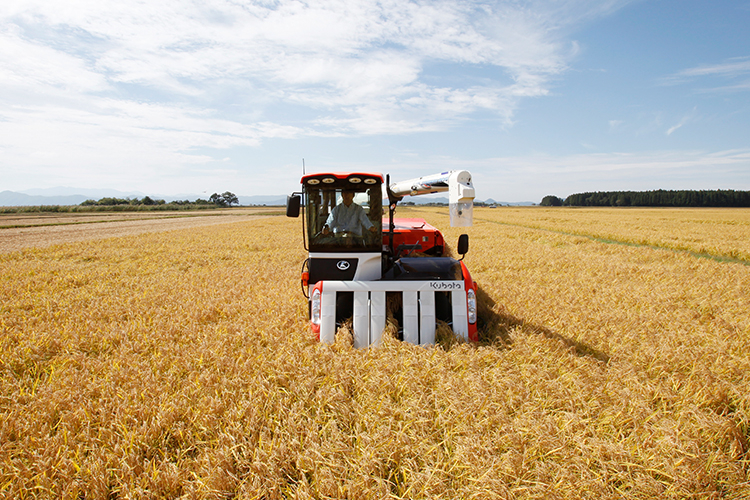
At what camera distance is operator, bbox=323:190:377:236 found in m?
5.55

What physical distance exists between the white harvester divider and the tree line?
13651cm

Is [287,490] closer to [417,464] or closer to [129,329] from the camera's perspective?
[417,464]

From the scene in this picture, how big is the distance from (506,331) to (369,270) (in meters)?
2.09

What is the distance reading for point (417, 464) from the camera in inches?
105

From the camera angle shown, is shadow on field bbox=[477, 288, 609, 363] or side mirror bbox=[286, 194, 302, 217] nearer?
shadow on field bbox=[477, 288, 609, 363]

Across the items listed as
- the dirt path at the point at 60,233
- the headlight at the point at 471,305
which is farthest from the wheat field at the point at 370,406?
the dirt path at the point at 60,233

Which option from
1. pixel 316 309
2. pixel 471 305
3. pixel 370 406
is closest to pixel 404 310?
pixel 471 305

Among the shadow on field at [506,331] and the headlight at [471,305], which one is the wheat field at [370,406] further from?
the headlight at [471,305]

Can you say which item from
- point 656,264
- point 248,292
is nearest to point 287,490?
point 248,292

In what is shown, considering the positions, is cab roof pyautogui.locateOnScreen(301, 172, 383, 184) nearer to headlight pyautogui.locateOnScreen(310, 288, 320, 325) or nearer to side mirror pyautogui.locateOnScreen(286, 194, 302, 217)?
side mirror pyautogui.locateOnScreen(286, 194, 302, 217)

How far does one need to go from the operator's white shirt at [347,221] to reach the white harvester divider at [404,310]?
0.98 metres

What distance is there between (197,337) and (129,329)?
119cm

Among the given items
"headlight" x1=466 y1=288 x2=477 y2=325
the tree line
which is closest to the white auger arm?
"headlight" x1=466 y1=288 x2=477 y2=325

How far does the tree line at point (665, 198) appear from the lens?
338 feet
